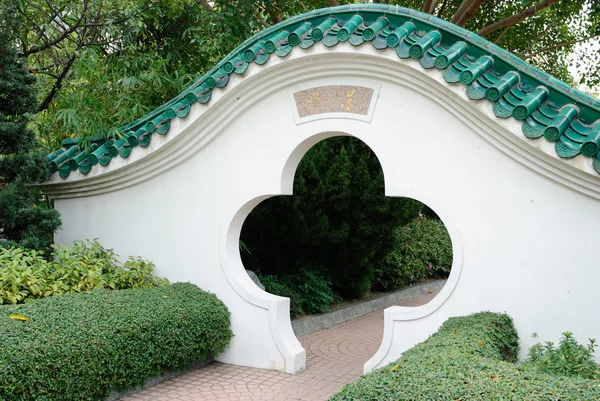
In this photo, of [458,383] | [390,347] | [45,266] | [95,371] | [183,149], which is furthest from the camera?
[183,149]

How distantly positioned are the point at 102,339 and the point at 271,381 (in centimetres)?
182

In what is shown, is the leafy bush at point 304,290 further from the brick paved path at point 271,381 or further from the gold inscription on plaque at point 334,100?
the gold inscription on plaque at point 334,100

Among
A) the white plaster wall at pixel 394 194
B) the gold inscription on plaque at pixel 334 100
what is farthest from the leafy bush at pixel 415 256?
the gold inscription on plaque at pixel 334 100

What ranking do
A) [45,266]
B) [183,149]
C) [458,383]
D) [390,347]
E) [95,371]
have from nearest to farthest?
[458,383] → [95,371] → [390,347] → [45,266] → [183,149]

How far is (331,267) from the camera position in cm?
975

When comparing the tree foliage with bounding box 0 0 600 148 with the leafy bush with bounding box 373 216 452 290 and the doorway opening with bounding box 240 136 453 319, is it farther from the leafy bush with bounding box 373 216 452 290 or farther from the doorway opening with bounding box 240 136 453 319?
the leafy bush with bounding box 373 216 452 290

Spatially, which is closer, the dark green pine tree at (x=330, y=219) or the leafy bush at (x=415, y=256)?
the dark green pine tree at (x=330, y=219)

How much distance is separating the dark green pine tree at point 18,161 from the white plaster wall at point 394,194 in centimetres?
59

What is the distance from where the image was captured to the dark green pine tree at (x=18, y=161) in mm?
6383

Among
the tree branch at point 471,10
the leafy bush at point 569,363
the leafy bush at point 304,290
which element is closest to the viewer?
the leafy bush at point 569,363

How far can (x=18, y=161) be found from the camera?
6.61 m

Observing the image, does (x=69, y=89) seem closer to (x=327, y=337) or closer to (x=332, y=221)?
(x=332, y=221)

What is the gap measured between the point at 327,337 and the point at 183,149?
11.2 feet

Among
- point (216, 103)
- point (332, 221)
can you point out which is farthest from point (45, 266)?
point (332, 221)
